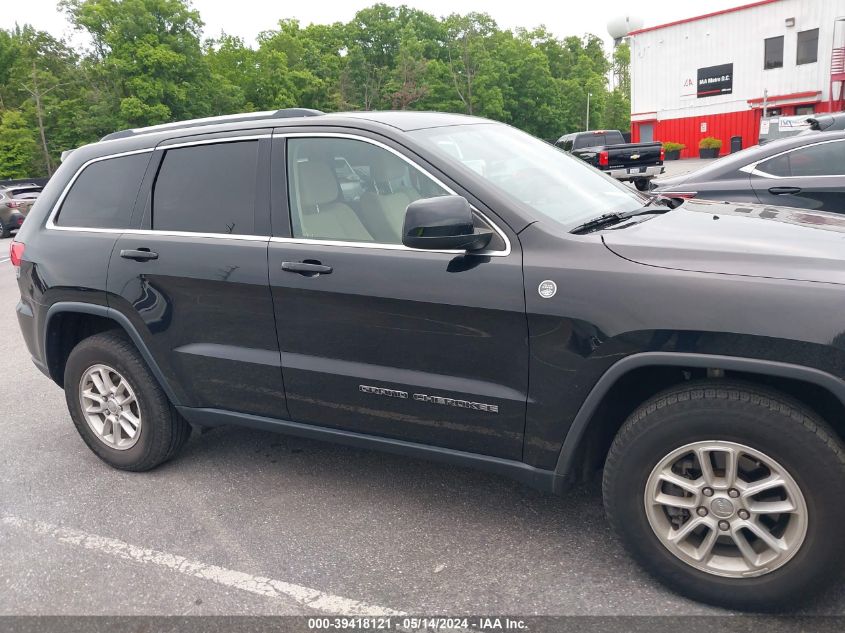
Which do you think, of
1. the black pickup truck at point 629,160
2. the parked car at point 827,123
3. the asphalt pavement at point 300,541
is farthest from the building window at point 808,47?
the asphalt pavement at point 300,541

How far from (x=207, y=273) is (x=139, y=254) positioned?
472mm

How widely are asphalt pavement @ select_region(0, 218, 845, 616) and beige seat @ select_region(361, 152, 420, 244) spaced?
4.38 ft

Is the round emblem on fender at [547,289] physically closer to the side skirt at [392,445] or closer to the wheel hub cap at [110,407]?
the side skirt at [392,445]

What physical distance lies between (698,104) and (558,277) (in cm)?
4381

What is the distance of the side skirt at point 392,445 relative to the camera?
297cm

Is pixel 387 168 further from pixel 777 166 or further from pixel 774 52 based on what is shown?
pixel 774 52

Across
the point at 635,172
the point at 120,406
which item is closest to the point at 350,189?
the point at 120,406

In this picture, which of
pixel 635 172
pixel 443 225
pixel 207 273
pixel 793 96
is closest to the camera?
pixel 443 225

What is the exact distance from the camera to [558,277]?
277cm

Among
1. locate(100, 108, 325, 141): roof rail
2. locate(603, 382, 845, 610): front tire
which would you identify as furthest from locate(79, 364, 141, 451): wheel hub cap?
locate(603, 382, 845, 610): front tire

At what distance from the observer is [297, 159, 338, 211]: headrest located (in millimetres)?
3406

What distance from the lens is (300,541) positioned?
11.0ft

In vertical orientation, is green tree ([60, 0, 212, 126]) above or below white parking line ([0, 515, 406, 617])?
above

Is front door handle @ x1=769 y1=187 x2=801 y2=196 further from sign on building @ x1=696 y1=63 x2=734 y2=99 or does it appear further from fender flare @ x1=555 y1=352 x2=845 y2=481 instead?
sign on building @ x1=696 y1=63 x2=734 y2=99
